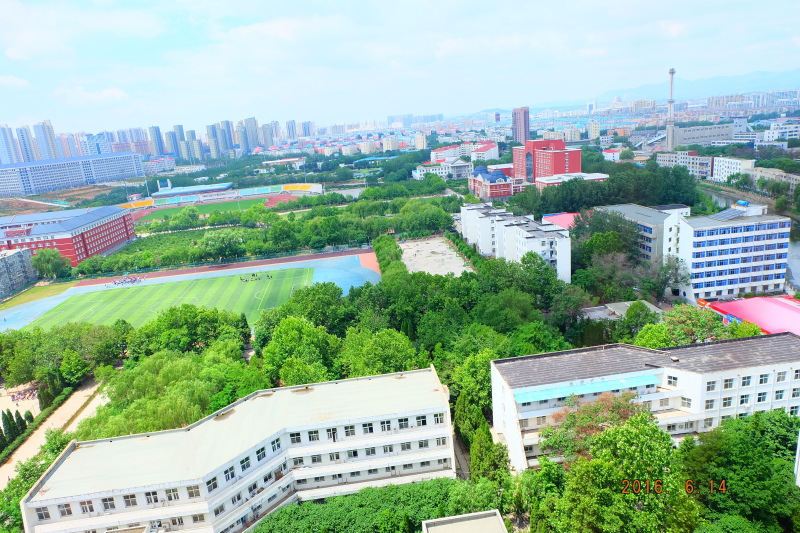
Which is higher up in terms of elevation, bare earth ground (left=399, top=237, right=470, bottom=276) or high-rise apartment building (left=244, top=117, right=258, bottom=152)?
high-rise apartment building (left=244, top=117, right=258, bottom=152)

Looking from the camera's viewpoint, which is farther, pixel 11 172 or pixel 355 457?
pixel 11 172

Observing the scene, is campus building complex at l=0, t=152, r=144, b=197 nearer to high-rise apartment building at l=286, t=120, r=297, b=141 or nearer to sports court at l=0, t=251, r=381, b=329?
sports court at l=0, t=251, r=381, b=329

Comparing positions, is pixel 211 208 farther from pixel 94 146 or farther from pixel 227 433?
pixel 94 146

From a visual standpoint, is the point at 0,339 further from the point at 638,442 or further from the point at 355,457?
the point at 638,442

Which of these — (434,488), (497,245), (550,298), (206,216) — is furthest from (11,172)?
(434,488)

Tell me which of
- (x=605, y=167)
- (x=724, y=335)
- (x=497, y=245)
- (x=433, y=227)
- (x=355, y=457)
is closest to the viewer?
(x=355, y=457)

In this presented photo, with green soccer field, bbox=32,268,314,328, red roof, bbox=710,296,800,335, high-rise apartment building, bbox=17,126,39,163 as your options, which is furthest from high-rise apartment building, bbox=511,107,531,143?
high-rise apartment building, bbox=17,126,39,163

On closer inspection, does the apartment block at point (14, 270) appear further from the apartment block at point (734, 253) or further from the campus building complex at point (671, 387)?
the apartment block at point (734, 253)
